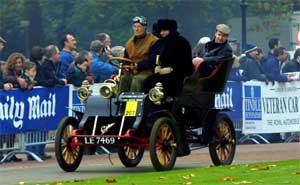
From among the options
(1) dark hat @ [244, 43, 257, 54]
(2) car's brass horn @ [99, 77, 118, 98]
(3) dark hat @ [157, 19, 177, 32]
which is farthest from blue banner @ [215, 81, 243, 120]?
(2) car's brass horn @ [99, 77, 118, 98]

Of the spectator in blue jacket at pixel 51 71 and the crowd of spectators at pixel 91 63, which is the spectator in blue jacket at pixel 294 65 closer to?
the crowd of spectators at pixel 91 63

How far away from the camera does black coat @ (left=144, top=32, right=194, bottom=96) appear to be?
1648cm

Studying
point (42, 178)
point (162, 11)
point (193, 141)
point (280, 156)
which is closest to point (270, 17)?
point (162, 11)

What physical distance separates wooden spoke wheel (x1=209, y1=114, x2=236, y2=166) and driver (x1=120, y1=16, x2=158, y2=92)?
1302 mm

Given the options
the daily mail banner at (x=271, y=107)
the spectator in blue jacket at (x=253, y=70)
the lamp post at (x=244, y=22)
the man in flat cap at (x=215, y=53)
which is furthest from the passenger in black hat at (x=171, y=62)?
the lamp post at (x=244, y=22)

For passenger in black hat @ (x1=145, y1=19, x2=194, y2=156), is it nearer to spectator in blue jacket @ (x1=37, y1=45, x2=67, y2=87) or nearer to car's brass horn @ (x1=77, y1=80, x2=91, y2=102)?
car's brass horn @ (x1=77, y1=80, x2=91, y2=102)

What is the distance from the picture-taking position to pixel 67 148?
16.4 m

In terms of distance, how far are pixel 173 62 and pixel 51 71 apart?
14.4 ft

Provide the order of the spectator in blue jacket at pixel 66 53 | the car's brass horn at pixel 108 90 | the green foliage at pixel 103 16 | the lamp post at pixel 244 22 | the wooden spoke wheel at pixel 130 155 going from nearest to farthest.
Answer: the car's brass horn at pixel 108 90, the wooden spoke wheel at pixel 130 155, the spectator in blue jacket at pixel 66 53, the green foliage at pixel 103 16, the lamp post at pixel 244 22

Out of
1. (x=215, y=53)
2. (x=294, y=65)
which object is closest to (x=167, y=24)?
(x=215, y=53)

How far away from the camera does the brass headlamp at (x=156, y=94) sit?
629 inches

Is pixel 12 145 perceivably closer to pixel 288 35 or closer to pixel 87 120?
pixel 87 120

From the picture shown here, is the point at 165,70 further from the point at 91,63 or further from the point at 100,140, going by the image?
the point at 91,63

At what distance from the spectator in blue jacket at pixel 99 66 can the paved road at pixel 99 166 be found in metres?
1.80
